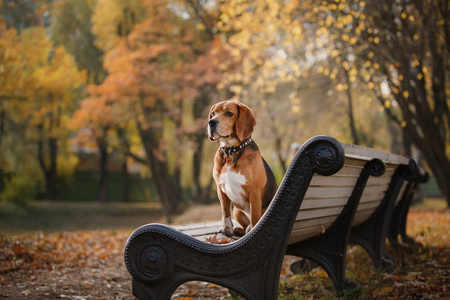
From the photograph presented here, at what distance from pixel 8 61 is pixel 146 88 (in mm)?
5749

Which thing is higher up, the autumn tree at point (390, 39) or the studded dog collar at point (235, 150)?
the autumn tree at point (390, 39)

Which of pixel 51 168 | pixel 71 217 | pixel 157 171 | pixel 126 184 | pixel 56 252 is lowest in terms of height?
pixel 71 217

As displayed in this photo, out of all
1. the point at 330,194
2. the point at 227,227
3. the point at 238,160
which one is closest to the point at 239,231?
the point at 227,227

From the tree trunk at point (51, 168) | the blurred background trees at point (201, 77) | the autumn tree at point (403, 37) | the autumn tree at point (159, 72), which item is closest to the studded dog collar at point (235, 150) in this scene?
the autumn tree at point (403, 37)

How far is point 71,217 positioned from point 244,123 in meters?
19.7

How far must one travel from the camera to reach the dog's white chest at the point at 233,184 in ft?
9.51

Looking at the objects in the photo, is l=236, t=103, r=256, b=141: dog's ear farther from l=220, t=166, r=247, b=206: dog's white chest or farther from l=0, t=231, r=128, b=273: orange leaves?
l=0, t=231, r=128, b=273: orange leaves

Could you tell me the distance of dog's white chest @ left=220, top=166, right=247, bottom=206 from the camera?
290 centimetres

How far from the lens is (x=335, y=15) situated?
9039 mm

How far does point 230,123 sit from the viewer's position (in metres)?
2.95

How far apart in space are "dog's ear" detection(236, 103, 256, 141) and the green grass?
16.2 metres

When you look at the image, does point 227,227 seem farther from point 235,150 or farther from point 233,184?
point 235,150

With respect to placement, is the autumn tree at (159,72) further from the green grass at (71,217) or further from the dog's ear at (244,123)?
the dog's ear at (244,123)

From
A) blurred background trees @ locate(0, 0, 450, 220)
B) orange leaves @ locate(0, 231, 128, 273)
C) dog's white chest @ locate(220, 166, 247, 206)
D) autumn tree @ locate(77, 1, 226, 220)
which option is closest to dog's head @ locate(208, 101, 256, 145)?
dog's white chest @ locate(220, 166, 247, 206)
